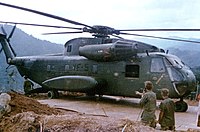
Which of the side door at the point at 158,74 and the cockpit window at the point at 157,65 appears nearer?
the side door at the point at 158,74

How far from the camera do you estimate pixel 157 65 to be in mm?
14414

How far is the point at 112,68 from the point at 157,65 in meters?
2.23

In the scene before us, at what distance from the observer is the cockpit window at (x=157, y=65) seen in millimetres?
14282

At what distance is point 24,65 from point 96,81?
582 centimetres

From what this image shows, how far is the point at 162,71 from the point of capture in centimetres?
1421

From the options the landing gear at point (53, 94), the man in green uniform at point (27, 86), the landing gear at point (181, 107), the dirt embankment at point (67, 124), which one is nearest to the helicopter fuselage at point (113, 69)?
the landing gear at point (181, 107)

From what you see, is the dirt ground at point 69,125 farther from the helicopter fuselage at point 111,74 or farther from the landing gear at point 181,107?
the landing gear at point 181,107

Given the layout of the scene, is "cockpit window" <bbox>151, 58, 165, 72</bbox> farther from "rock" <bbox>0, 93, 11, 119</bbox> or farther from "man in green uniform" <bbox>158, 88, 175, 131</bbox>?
"rock" <bbox>0, 93, 11, 119</bbox>

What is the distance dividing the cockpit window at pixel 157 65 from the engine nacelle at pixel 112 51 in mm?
986

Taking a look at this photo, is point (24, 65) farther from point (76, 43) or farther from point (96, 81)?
point (96, 81)

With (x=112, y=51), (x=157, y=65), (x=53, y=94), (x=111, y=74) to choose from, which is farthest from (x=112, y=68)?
(x=53, y=94)

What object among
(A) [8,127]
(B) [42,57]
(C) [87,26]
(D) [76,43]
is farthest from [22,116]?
(B) [42,57]

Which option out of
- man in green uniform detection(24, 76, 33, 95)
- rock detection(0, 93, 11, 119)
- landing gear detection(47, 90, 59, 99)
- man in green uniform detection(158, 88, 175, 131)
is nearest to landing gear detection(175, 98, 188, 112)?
man in green uniform detection(158, 88, 175, 131)

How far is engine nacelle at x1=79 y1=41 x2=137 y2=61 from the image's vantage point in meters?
15.2
